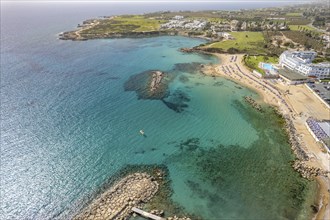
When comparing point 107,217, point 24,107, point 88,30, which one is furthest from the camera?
point 88,30

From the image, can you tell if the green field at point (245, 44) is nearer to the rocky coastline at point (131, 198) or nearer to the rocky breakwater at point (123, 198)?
the rocky coastline at point (131, 198)

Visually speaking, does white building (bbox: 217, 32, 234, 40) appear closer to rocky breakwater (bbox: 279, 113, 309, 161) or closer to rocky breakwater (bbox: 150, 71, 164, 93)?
rocky breakwater (bbox: 150, 71, 164, 93)

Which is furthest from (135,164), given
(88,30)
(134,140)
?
(88,30)

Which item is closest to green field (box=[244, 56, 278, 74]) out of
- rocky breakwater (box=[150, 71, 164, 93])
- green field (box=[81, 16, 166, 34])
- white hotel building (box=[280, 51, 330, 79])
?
white hotel building (box=[280, 51, 330, 79])

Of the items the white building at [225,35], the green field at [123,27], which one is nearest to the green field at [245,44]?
the white building at [225,35]

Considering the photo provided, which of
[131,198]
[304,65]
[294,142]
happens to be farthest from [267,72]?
[131,198]

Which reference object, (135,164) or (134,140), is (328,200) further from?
(134,140)
